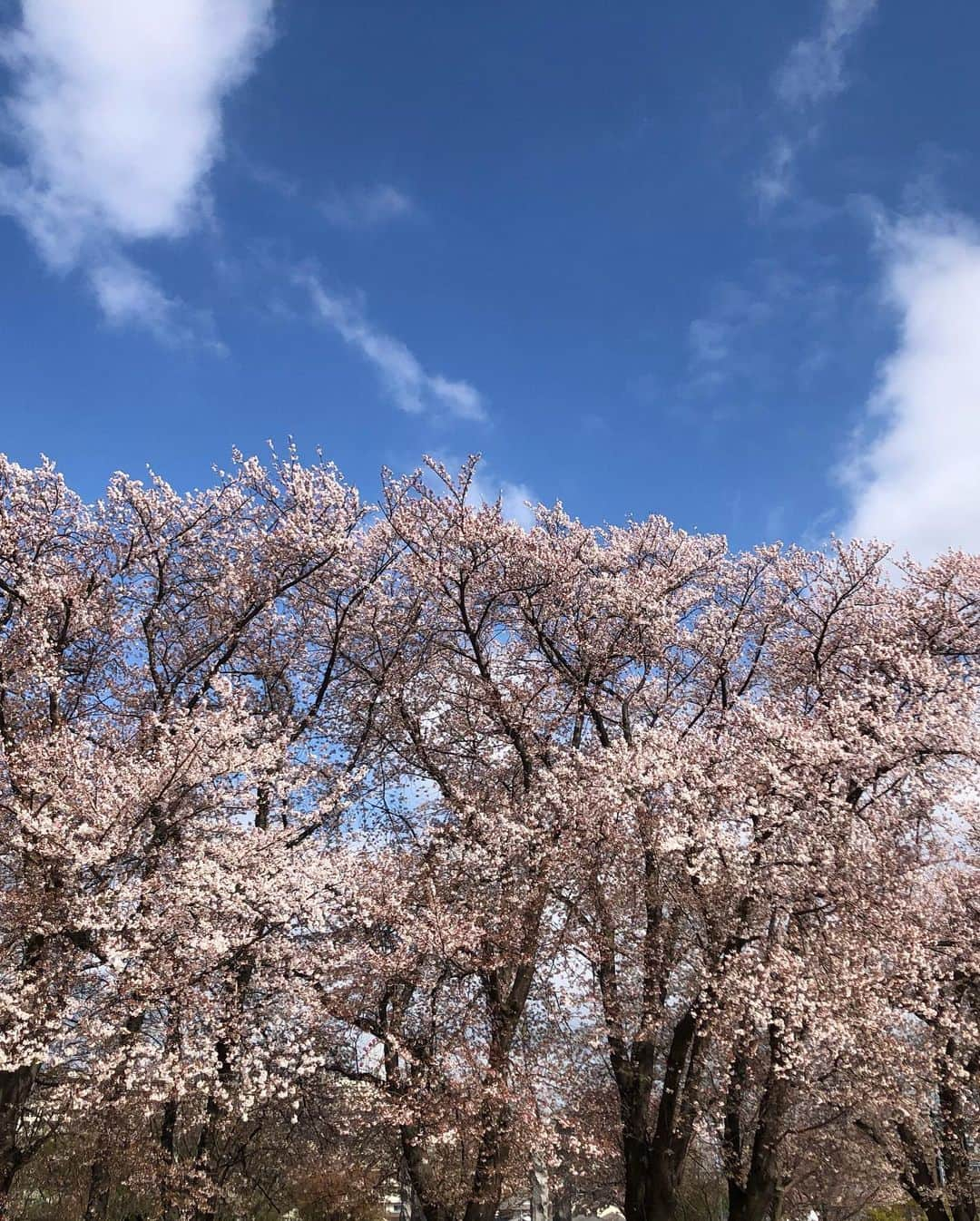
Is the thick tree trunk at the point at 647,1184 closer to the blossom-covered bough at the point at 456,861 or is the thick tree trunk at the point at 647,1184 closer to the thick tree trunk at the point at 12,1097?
the blossom-covered bough at the point at 456,861

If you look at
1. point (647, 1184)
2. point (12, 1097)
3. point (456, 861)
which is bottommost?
point (647, 1184)

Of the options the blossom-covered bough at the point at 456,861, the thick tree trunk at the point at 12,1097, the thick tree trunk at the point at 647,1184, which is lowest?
the thick tree trunk at the point at 647,1184

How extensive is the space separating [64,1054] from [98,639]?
23.8 feet

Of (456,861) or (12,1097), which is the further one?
(456,861)

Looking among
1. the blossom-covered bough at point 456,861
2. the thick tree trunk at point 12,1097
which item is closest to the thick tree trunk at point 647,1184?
the blossom-covered bough at point 456,861

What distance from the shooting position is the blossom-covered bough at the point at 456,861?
13.4 meters

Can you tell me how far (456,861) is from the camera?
16219 millimetres

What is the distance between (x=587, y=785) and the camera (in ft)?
52.1

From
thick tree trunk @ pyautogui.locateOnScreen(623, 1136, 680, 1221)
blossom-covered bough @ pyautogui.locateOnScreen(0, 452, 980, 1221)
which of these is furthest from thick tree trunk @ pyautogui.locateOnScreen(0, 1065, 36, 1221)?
thick tree trunk @ pyautogui.locateOnScreen(623, 1136, 680, 1221)

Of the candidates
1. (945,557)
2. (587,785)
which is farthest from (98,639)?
(945,557)

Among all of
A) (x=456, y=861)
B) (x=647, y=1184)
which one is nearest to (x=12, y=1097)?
(x=456, y=861)

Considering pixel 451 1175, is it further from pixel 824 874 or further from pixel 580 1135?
pixel 824 874

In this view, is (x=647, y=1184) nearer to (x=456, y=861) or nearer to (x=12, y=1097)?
(x=456, y=861)

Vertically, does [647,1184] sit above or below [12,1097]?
below
